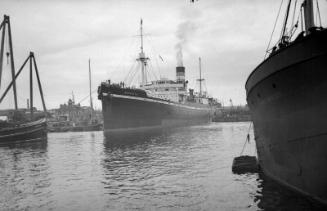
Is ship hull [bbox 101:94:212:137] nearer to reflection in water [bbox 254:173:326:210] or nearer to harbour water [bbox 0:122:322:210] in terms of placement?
harbour water [bbox 0:122:322:210]

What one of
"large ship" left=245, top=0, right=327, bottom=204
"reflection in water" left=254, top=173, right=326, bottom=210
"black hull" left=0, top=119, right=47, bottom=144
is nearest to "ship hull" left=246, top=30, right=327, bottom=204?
"large ship" left=245, top=0, right=327, bottom=204

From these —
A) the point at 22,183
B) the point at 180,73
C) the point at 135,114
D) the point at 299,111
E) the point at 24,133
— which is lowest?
the point at 22,183

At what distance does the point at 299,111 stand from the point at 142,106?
161ft

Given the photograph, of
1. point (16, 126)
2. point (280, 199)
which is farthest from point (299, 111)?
point (16, 126)

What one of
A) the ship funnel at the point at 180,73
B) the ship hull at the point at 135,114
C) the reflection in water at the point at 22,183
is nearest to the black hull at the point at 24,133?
the ship hull at the point at 135,114

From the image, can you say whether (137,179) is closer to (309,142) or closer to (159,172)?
(159,172)

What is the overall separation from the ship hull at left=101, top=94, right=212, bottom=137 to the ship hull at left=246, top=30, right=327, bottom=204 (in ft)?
126

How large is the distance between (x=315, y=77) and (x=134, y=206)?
6.38 meters

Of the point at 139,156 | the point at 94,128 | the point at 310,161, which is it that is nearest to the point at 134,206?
the point at 310,161

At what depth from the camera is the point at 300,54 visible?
29.2ft

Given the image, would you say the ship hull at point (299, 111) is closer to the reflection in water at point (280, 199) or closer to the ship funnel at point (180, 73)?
the reflection in water at point (280, 199)

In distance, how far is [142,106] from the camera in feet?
191

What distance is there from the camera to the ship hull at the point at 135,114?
54969 mm

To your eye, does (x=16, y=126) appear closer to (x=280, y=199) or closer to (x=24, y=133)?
(x=24, y=133)
